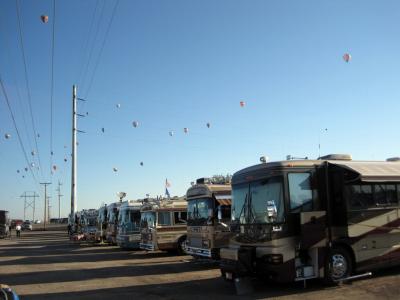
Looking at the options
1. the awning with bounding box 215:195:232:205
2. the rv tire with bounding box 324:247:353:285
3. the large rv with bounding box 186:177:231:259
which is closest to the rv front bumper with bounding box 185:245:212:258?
the large rv with bounding box 186:177:231:259

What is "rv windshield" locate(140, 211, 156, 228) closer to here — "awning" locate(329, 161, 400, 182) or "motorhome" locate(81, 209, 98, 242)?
"awning" locate(329, 161, 400, 182)

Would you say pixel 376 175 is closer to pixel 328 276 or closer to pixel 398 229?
pixel 398 229

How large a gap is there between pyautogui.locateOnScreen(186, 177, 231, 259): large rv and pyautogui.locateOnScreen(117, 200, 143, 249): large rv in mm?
9050

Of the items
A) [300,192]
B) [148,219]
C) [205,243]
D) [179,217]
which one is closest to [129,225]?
[148,219]

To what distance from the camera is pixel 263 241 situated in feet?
38.5

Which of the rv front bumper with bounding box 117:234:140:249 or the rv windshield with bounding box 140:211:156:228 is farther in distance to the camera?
the rv front bumper with bounding box 117:234:140:249

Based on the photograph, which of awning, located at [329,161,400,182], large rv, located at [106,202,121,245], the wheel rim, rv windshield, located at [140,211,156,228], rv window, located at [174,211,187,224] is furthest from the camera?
large rv, located at [106,202,121,245]

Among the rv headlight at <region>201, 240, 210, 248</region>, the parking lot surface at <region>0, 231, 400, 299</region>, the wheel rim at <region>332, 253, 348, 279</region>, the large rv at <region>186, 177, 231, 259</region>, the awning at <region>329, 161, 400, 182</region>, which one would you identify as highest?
the awning at <region>329, 161, 400, 182</region>

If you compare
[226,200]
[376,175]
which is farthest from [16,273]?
[376,175]

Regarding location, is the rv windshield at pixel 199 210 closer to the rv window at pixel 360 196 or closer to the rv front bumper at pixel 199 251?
the rv front bumper at pixel 199 251

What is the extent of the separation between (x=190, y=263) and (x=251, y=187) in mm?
7589

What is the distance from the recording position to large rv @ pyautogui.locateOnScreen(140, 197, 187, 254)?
22.6 metres

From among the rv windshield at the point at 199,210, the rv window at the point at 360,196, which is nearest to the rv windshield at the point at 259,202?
the rv window at the point at 360,196

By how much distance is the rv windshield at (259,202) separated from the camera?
11688 millimetres
